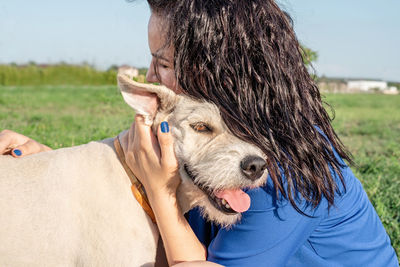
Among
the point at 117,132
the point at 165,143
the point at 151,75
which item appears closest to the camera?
the point at 165,143

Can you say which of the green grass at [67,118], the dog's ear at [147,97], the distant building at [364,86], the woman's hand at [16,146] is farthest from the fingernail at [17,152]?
the distant building at [364,86]

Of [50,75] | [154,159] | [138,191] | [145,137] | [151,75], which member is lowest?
[50,75]

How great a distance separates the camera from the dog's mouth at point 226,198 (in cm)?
274

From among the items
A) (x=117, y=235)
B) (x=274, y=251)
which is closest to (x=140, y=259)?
(x=117, y=235)

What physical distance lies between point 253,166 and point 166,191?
0.64 metres

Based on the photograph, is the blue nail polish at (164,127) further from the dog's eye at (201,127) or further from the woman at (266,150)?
the dog's eye at (201,127)

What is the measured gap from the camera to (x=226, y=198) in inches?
111

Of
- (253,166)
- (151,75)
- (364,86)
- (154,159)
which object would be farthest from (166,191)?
(364,86)

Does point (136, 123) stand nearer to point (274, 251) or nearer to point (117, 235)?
point (117, 235)

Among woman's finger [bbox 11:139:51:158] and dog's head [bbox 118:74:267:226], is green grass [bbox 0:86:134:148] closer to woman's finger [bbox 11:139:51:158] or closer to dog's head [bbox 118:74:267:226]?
woman's finger [bbox 11:139:51:158]

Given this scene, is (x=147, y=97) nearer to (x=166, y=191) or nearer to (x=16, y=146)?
(x=166, y=191)

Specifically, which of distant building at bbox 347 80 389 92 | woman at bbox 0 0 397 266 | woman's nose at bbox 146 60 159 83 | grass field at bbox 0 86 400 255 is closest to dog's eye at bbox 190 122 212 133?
woman at bbox 0 0 397 266

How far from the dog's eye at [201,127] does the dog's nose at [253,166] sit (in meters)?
0.41

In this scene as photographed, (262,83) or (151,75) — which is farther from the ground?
(262,83)
